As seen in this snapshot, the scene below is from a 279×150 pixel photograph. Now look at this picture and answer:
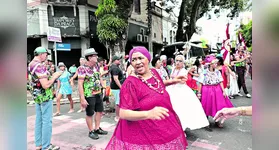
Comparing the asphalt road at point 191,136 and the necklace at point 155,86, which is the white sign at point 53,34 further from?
the necklace at point 155,86

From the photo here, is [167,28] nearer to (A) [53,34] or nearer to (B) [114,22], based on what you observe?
(B) [114,22]

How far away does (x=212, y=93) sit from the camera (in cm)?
487

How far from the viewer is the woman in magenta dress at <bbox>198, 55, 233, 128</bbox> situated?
Result: 480cm

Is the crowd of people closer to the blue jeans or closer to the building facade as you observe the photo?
the blue jeans

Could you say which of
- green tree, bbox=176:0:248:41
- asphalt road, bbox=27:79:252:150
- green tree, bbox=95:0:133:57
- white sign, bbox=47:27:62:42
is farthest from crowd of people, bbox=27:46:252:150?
green tree, bbox=176:0:248:41

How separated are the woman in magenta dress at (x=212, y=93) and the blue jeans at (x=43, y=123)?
3.23 meters

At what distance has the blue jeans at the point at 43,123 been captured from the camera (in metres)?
3.44

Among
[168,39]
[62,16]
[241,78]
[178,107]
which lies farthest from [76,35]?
[168,39]

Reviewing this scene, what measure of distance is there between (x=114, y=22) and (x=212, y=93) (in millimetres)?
6848

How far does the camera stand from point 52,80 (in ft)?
11.0

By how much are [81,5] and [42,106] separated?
1473 centimetres

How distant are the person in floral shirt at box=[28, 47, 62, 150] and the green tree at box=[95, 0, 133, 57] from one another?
723 cm

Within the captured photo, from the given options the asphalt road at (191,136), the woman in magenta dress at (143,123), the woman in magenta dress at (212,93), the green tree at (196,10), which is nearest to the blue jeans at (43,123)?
the asphalt road at (191,136)
